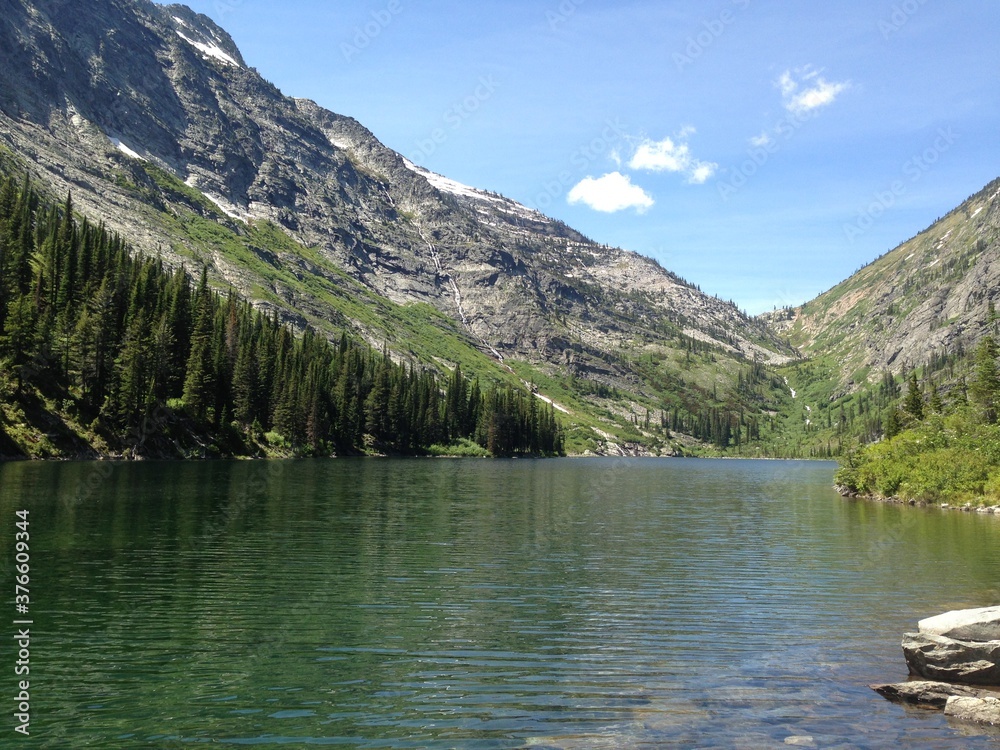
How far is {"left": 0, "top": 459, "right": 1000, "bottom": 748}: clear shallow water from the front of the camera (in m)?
16.6

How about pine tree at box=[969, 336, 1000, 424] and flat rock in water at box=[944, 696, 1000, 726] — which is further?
pine tree at box=[969, 336, 1000, 424]

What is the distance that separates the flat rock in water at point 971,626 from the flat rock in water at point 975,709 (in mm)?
2397

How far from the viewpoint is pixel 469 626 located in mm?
25422

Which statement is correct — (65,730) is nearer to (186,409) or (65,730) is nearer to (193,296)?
(186,409)

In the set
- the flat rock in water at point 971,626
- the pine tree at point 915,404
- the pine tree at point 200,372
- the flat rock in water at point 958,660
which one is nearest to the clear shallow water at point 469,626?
the flat rock in water at point 958,660

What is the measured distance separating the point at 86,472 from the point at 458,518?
47.9 meters

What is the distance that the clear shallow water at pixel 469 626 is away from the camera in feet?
54.5

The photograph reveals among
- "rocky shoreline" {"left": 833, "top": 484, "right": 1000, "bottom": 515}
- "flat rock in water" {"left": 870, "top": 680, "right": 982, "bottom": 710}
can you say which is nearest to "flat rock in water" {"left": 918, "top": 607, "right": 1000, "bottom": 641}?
"flat rock in water" {"left": 870, "top": 680, "right": 982, "bottom": 710}

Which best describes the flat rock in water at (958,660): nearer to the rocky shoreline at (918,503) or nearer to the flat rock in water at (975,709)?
the flat rock in water at (975,709)

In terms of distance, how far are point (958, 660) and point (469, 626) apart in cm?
1581

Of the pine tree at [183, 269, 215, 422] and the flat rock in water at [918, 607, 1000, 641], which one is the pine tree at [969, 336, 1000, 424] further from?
the pine tree at [183, 269, 215, 422]

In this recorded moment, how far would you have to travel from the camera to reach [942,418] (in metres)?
94.8

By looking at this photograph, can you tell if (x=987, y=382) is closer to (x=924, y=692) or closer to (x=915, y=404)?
(x=915, y=404)

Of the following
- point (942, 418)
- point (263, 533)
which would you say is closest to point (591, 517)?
point (263, 533)
